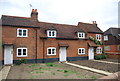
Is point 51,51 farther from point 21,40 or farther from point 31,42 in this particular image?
point 21,40

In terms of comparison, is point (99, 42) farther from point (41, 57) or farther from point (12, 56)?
point (12, 56)

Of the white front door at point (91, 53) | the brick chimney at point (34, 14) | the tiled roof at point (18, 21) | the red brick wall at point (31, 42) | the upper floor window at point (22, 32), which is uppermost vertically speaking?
the brick chimney at point (34, 14)

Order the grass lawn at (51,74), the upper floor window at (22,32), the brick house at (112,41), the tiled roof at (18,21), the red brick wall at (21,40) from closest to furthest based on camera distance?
the grass lawn at (51,74) < the red brick wall at (21,40) < the tiled roof at (18,21) < the upper floor window at (22,32) < the brick house at (112,41)

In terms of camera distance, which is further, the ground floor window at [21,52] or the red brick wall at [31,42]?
the ground floor window at [21,52]

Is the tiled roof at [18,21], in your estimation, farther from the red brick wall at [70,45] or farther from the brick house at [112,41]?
the brick house at [112,41]

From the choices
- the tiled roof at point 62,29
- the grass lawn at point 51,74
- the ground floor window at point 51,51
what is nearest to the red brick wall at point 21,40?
the tiled roof at point 62,29

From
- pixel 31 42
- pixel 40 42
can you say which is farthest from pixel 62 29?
pixel 31 42

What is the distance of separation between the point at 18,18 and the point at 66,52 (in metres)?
10.3

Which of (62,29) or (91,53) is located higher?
(62,29)

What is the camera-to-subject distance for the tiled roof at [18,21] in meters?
16.1

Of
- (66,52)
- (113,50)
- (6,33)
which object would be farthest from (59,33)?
(113,50)

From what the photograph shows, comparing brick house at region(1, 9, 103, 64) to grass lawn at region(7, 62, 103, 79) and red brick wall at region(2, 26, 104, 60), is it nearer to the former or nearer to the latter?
red brick wall at region(2, 26, 104, 60)

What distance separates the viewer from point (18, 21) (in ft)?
55.9

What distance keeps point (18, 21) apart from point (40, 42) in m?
4.93
